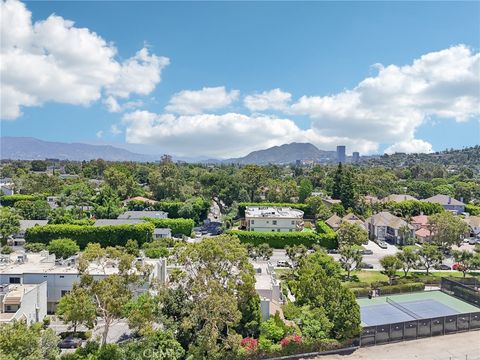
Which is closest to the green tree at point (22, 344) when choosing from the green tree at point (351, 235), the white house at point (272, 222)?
the green tree at point (351, 235)

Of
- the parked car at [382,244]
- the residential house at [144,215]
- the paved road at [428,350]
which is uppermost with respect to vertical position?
the residential house at [144,215]

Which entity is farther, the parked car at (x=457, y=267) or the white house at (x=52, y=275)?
the parked car at (x=457, y=267)

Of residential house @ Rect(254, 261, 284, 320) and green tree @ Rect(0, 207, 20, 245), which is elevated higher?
green tree @ Rect(0, 207, 20, 245)

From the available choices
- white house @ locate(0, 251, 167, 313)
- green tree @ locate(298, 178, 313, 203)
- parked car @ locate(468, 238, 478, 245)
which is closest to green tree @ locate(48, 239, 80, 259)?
white house @ locate(0, 251, 167, 313)

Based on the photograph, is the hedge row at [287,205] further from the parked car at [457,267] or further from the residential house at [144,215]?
the parked car at [457,267]

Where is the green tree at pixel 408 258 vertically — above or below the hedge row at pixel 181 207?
below

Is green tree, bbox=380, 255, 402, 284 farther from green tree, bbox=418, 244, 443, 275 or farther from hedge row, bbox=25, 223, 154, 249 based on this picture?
hedge row, bbox=25, 223, 154, 249

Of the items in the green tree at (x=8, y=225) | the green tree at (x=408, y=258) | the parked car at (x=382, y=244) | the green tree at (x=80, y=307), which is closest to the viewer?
the green tree at (x=80, y=307)

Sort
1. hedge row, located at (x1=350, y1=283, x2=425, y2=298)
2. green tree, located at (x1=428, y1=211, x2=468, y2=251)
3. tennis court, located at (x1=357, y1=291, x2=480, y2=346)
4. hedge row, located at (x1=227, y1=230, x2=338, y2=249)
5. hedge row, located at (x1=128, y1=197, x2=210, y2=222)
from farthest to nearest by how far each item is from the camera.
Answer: hedge row, located at (x1=128, y1=197, x2=210, y2=222), hedge row, located at (x1=227, y1=230, x2=338, y2=249), green tree, located at (x1=428, y1=211, x2=468, y2=251), hedge row, located at (x1=350, y1=283, x2=425, y2=298), tennis court, located at (x1=357, y1=291, x2=480, y2=346)
